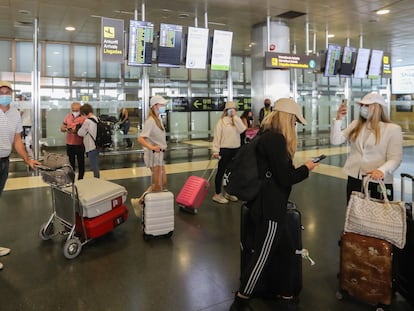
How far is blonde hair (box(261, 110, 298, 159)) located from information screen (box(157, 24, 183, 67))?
5.66 metres

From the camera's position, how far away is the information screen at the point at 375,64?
35.3ft

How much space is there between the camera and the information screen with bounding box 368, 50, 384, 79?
10.8 m

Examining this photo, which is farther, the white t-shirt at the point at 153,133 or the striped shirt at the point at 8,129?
the white t-shirt at the point at 153,133

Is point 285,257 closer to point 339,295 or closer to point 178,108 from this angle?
point 339,295

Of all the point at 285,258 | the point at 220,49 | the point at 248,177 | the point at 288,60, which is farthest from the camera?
the point at 288,60

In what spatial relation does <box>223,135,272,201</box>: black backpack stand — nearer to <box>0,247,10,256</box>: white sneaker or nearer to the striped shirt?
the striped shirt

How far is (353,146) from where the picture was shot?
3.06 meters

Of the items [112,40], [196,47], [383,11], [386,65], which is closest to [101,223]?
[112,40]

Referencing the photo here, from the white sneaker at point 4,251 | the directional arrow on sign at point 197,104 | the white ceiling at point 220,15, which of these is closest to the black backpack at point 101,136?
the white sneaker at point 4,251

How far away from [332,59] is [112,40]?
19.1 feet

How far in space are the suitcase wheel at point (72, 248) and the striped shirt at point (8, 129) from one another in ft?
3.43

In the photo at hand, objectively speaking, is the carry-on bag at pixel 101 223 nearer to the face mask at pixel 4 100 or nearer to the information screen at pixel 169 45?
the face mask at pixel 4 100

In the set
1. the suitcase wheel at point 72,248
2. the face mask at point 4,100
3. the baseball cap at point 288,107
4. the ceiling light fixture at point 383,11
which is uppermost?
the ceiling light fixture at point 383,11

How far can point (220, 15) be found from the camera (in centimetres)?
900
